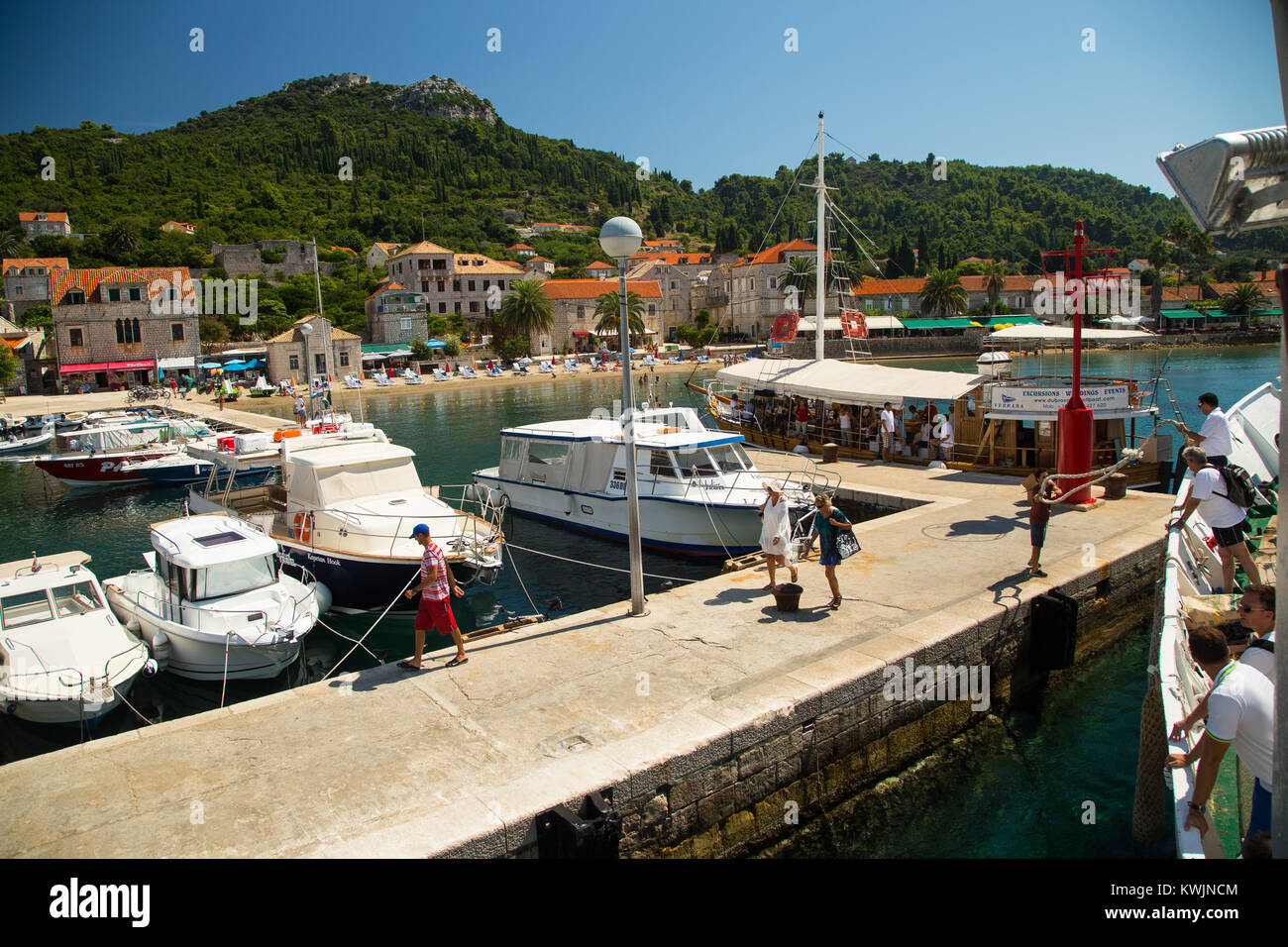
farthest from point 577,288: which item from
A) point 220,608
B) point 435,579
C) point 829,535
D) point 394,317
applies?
point 435,579

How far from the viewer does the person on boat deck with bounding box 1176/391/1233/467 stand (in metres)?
11.1

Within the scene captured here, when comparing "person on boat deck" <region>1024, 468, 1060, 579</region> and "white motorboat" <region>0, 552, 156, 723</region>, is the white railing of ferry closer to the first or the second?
"white motorboat" <region>0, 552, 156, 723</region>

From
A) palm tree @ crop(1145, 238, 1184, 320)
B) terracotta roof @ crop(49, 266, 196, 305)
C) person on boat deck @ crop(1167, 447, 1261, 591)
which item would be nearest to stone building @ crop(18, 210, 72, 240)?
terracotta roof @ crop(49, 266, 196, 305)

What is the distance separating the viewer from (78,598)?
535 inches

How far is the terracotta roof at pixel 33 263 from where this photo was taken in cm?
8681

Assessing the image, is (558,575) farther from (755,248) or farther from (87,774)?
(755,248)

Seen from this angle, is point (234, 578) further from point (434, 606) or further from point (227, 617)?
point (434, 606)

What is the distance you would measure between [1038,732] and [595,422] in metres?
14.9

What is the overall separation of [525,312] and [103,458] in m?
63.9

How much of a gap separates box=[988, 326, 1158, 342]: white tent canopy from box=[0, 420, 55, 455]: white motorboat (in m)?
49.1

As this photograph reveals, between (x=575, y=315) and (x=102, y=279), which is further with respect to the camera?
(x=575, y=315)

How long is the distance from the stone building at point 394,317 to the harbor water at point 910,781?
6447 cm
